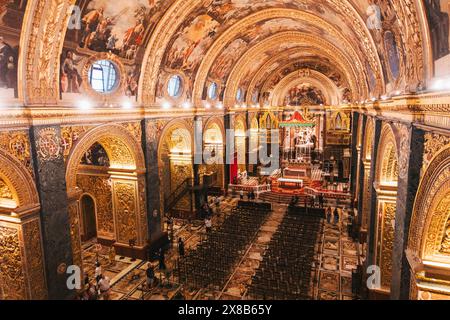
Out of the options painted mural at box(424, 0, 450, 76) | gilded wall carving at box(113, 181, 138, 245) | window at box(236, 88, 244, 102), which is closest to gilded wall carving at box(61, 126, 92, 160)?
gilded wall carving at box(113, 181, 138, 245)

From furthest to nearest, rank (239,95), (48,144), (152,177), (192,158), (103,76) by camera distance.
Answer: (239,95) < (192,158) < (152,177) < (103,76) < (48,144)

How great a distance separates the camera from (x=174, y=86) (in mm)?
16172

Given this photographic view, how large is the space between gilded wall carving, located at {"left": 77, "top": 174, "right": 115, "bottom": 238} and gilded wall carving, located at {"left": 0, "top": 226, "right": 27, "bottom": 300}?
19.0 ft

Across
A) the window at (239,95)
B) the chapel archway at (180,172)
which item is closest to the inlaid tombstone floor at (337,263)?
the chapel archway at (180,172)

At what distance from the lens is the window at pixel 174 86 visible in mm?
15719

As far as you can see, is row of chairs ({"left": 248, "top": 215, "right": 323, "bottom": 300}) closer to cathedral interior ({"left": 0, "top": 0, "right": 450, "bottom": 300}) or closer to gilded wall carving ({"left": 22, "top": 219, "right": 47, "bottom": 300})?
cathedral interior ({"left": 0, "top": 0, "right": 450, "bottom": 300})

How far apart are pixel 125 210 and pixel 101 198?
1.80m

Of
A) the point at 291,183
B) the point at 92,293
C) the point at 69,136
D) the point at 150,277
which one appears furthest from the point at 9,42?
the point at 291,183

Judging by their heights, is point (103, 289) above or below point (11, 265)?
below

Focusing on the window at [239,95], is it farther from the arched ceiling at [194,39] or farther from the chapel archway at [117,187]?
the chapel archway at [117,187]

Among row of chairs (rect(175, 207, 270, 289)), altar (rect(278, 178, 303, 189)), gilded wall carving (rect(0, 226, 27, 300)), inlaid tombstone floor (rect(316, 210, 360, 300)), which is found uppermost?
gilded wall carving (rect(0, 226, 27, 300))

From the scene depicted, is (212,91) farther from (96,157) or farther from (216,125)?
(96,157)

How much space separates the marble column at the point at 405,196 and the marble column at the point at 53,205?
9.26 metres

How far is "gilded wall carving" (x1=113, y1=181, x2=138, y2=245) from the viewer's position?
44.0ft
